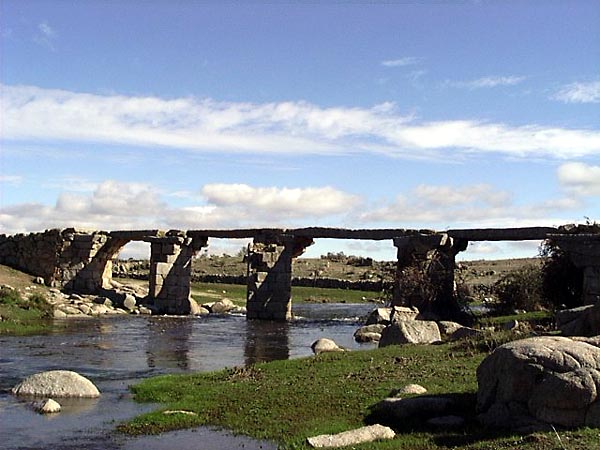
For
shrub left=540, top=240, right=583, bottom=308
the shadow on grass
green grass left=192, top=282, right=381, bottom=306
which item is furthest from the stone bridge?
the shadow on grass

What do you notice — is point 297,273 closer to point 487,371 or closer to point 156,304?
point 156,304

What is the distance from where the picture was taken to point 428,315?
33125mm

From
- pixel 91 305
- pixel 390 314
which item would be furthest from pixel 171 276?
pixel 390 314

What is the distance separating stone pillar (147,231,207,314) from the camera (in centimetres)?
4291

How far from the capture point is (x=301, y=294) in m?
58.3

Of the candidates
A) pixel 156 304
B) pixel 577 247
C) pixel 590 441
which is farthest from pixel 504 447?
pixel 156 304

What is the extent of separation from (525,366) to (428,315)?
21.6 m

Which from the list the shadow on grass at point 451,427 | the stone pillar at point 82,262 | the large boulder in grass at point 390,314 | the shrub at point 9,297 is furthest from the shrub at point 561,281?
the stone pillar at point 82,262

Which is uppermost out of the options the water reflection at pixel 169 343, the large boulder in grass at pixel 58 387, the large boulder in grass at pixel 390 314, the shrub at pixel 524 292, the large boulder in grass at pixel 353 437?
the shrub at pixel 524 292

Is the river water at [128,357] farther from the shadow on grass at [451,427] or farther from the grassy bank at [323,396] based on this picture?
the shadow on grass at [451,427]

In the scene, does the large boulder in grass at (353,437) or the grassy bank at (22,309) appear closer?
the large boulder in grass at (353,437)

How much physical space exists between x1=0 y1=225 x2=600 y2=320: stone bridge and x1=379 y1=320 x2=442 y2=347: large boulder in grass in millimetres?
7146

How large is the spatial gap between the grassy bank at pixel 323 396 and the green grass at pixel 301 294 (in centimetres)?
3116

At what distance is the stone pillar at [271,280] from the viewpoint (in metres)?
40.1
